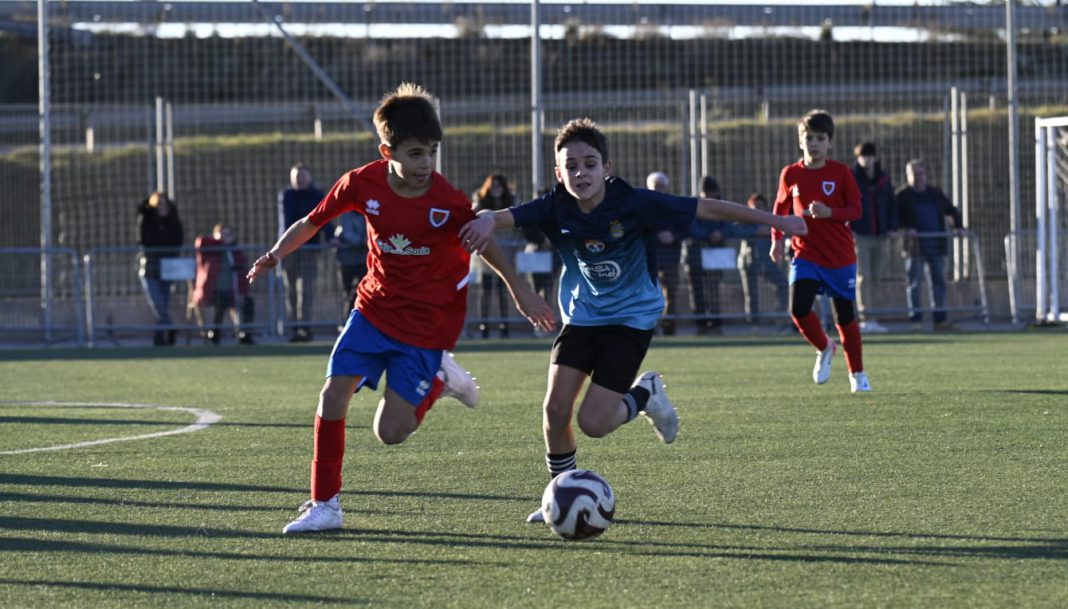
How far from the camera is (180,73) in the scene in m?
23.2

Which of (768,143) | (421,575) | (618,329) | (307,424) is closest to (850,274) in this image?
(307,424)

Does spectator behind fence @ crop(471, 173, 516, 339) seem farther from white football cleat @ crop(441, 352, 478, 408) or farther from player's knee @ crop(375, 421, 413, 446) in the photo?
player's knee @ crop(375, 421, 413, 446)

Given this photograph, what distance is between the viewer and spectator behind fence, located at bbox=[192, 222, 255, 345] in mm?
18859

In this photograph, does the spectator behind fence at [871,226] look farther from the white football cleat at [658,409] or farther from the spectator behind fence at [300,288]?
the white football cleat at [658,409]

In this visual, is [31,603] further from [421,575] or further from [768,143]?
[768,143]

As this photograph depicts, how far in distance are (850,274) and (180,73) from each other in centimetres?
1441

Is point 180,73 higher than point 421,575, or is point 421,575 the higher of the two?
point 180,73

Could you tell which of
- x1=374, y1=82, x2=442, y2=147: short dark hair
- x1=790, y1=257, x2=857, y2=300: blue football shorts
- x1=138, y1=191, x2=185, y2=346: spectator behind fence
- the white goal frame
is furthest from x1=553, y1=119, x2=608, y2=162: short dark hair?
the white goal frame

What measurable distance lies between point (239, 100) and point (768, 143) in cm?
786

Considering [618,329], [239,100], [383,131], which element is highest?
[239,100]

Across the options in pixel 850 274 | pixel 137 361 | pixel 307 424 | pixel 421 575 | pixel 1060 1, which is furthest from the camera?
pixel 1060 1

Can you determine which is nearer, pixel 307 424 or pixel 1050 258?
pixel 307 424

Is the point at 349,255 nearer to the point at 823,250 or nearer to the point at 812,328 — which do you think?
the point at 812,328

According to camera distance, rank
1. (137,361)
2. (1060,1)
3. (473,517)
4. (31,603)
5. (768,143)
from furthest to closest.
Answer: (1060,1) → (768,143) → (137,361) → (473,517) → (31,603)
